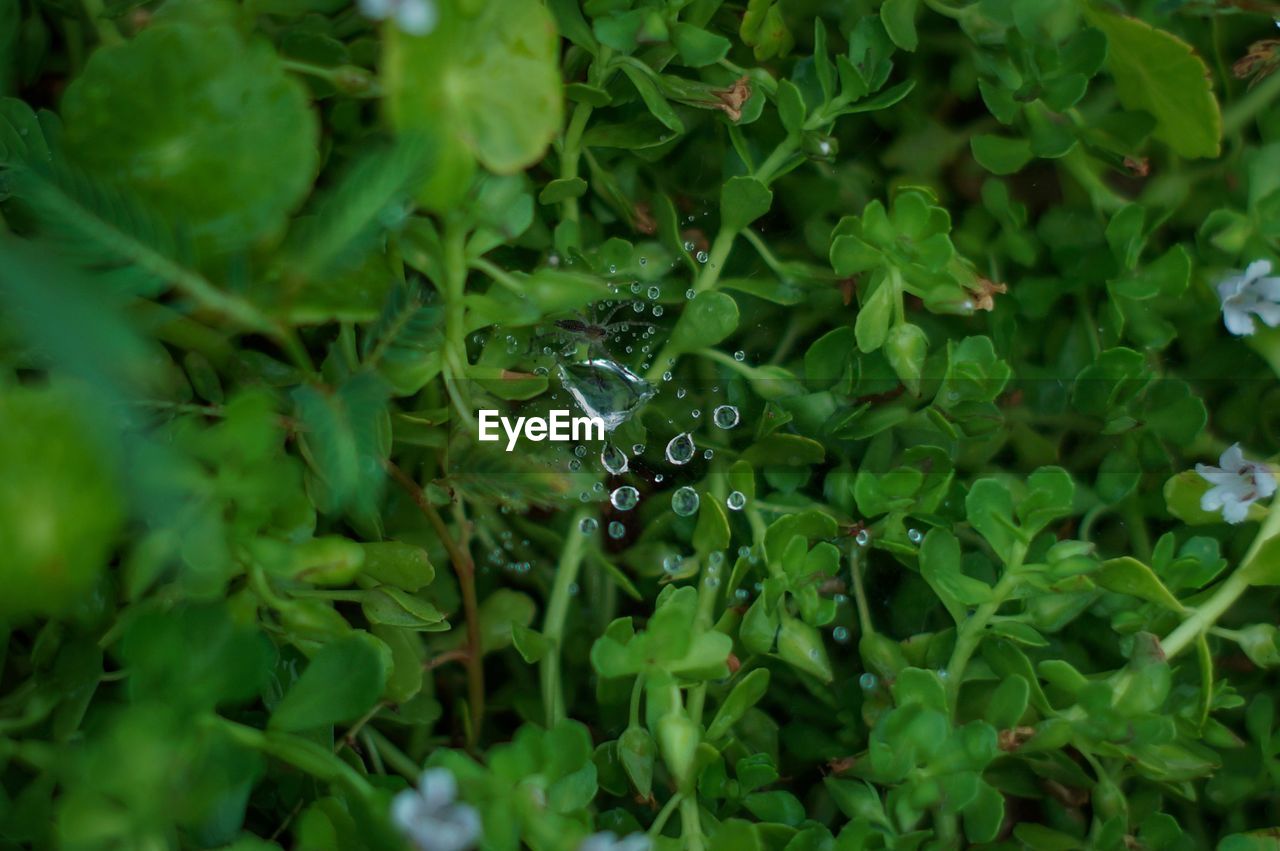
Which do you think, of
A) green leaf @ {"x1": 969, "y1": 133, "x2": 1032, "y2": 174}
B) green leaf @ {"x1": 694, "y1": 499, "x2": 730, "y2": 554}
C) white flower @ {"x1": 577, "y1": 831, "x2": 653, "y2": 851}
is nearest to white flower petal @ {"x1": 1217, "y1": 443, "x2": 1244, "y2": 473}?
green leaf @ {"x1": 969, "y1": 133, "x2": 1032, "y2": 174}

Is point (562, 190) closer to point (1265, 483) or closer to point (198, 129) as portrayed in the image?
point (198, 129)

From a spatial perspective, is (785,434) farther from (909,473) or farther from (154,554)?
(154,554)

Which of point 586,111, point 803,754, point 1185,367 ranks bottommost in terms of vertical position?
point 803,754

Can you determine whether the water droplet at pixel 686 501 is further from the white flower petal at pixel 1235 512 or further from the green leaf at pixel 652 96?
the white flower petal at pixel 1235 512

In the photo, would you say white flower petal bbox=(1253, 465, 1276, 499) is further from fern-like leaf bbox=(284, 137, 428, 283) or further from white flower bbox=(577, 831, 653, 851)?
fern-like leaf bbox=(284, 137, 428, 283)

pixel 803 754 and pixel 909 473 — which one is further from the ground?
pixel 909 473

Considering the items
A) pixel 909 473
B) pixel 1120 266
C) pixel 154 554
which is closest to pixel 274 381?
pixel 154 554

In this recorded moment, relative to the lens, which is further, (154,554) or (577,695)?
(577,695)
